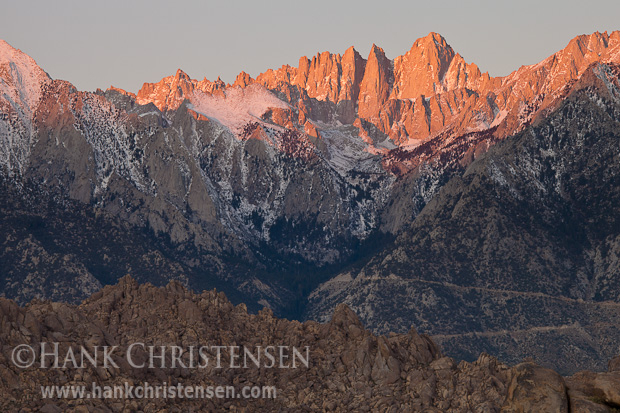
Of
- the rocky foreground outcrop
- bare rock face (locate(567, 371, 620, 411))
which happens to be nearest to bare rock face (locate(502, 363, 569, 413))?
the rocky foreground outcrop

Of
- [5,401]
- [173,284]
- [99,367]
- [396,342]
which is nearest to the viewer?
[5,401]

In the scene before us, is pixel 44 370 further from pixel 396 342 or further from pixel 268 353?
pixel 396 342

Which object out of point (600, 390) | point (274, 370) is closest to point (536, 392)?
point (600, 390)

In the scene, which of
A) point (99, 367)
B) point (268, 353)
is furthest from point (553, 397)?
point (99, 367)

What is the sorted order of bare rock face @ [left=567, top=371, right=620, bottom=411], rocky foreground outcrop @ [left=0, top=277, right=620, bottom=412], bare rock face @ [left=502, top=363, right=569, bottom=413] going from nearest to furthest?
bare rock face @ [left=502, top=363, right=569, bottom=413] → bare rock face @ [left=567, top=371, right=620, bottom=411] → rocky foreground outcrop @ [left=0, top=277, right=620, bottom=412]

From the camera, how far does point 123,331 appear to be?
346 feet

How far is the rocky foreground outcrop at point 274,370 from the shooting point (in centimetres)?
9212

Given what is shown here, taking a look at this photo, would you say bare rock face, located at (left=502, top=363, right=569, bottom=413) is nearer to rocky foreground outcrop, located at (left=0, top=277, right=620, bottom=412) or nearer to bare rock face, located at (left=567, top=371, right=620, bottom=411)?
rocky foreground outcrop, located at (left=0, top=277, right=620, bottom=412)

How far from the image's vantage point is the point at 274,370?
103500 mm

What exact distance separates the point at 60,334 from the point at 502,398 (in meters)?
36.4

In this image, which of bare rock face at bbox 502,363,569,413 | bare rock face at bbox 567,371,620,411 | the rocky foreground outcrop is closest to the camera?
bare rock face at bbox 502,363,569,413

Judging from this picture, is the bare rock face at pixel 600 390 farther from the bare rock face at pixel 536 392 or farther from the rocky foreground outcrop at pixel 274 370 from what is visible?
the bare rock face at pixel 536 392

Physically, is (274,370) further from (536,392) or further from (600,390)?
(600,390)

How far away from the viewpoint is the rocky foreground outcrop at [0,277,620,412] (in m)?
92.1
